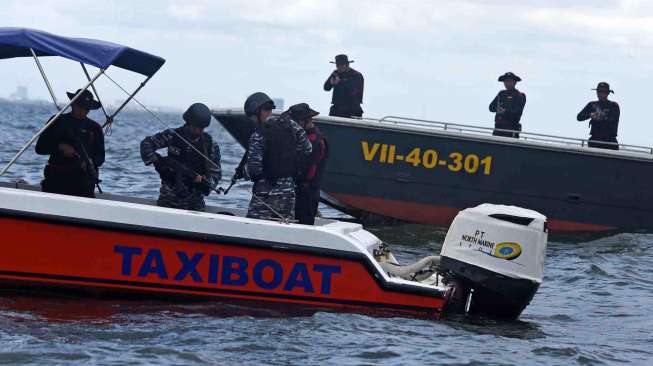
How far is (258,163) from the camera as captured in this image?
8766 millimetres

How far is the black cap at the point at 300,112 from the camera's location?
9.31 m

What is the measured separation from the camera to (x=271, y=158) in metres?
8.88

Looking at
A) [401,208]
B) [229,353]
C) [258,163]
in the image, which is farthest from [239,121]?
[229,353]

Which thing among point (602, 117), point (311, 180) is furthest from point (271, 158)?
point (602, 117)

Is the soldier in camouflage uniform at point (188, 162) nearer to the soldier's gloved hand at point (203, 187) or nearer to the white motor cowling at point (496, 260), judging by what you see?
the soldier's gloved hand at point (203, 187)

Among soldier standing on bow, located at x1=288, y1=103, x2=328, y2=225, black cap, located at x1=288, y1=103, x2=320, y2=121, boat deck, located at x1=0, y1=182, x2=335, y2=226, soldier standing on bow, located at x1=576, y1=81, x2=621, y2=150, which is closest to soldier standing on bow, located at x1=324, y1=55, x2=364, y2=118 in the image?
soldier standing on bow, located at x1=576, y1=81, x2=621, y2=150

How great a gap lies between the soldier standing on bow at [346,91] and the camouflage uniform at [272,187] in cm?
584

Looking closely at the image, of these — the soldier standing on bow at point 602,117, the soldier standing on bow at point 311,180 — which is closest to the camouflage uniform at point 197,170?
the soldier standing on bow at point 311,180

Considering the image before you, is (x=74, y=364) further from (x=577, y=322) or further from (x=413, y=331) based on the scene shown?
(x=577, y=322)

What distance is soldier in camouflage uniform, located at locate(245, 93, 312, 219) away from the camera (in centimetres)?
878

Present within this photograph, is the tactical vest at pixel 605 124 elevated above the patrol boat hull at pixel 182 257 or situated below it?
above

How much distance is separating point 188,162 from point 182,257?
3.89 feet

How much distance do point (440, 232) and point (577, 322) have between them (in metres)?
5.15

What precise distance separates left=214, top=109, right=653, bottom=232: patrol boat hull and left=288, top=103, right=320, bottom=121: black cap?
490 centimetres
